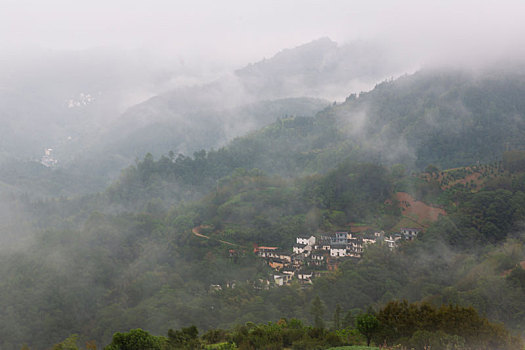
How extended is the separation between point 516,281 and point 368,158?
34.3m

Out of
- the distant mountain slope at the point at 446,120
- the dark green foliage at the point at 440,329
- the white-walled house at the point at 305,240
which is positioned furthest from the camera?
the distant mountain slope at the point at 446,120

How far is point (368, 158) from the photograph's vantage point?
5319cm

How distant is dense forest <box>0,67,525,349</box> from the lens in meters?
17.3

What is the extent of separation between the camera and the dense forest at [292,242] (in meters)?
17.3

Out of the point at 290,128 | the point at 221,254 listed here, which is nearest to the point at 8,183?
the point at 290,128

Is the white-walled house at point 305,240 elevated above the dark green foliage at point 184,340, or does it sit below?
above

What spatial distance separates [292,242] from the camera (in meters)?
32.7

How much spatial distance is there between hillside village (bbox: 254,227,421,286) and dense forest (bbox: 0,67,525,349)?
109cm

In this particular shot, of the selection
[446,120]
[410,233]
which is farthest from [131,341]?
[446,120]

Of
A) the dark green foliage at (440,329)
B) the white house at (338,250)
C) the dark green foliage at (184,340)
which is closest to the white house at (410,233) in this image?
the white house at (338,250)

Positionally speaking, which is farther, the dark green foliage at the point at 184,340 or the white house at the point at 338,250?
the white house at the point at 338,250

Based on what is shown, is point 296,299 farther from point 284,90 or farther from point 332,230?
point 284,90

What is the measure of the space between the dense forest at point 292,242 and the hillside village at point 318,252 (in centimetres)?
109

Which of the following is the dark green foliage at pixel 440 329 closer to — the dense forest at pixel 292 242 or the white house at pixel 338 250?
the dense forest at pixel 292 242
